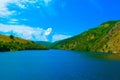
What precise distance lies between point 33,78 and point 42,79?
387cm

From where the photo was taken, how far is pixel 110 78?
9519 centimetres

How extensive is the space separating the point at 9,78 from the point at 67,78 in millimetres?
20186

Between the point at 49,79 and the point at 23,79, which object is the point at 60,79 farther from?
the point at 23,79

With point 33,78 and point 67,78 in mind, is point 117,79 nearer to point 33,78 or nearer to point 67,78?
point 67,78

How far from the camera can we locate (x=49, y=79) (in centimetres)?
9200

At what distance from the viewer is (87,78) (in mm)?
95250

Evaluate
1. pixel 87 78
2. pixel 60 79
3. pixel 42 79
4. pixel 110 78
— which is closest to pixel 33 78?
pixel 42 79

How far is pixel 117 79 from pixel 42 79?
25883 millimetres

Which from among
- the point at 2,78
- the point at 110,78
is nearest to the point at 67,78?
the point at 110,78

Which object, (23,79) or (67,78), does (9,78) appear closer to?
(23,79)

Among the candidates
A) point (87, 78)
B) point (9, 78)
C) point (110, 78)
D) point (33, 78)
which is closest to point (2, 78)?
point (9, 78)

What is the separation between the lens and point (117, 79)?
9256 centimetres

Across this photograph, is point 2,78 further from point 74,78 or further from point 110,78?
point 110,78

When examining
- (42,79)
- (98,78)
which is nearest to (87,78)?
(98,78)
